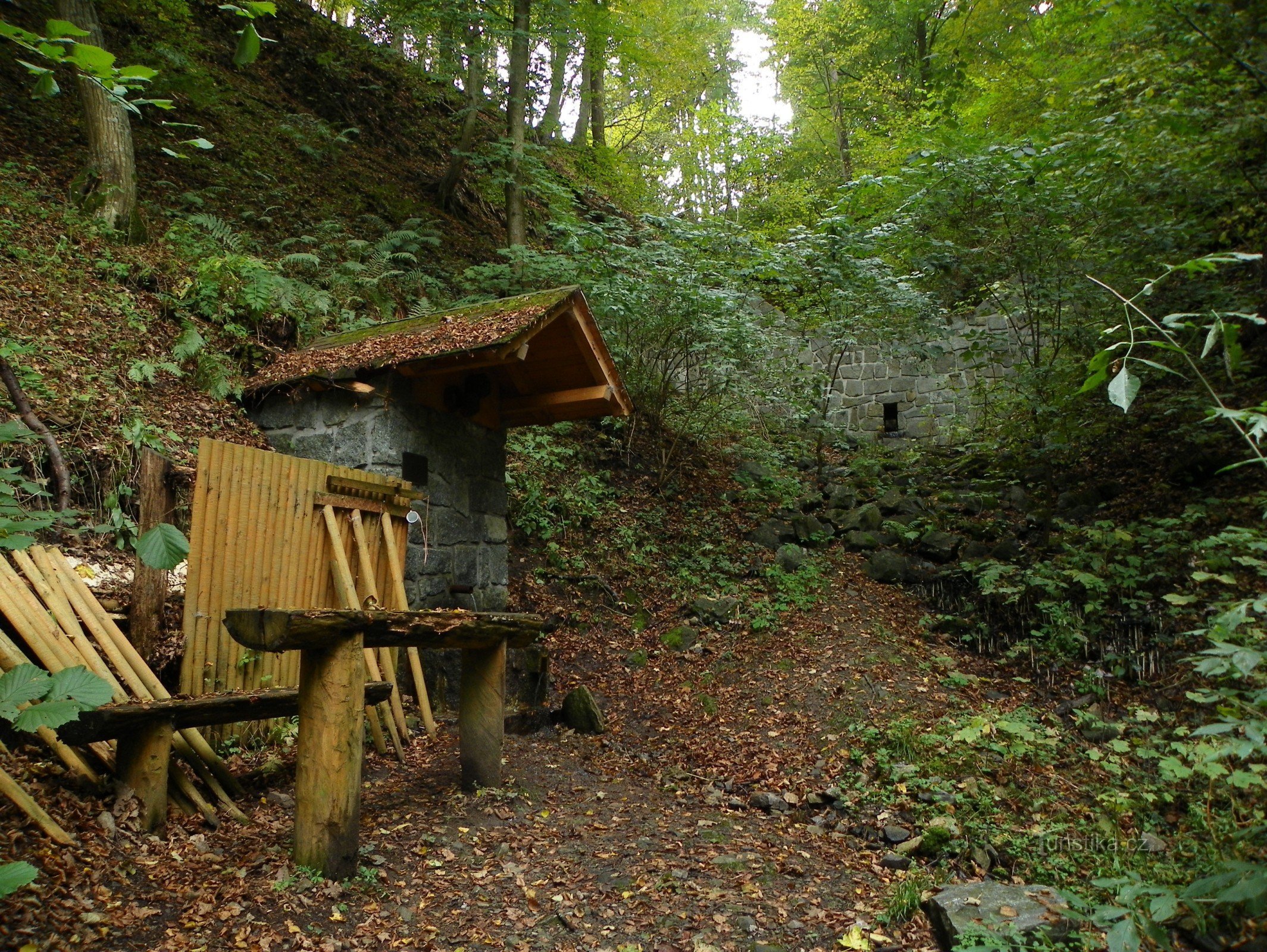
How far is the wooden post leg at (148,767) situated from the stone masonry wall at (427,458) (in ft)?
8.51

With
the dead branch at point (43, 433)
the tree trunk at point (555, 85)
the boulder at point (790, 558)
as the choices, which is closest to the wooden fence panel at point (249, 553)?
the dead branch at point (43, 433)

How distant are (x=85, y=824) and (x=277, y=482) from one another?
2.20m

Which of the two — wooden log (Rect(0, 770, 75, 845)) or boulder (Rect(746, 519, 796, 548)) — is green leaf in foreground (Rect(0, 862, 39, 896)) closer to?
wooden log (Rect(0, 770, 75, 845))

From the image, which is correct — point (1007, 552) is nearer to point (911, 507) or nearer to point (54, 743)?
point (911, 507)

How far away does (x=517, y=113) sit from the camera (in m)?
11.3

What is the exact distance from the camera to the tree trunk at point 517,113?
11.1 m

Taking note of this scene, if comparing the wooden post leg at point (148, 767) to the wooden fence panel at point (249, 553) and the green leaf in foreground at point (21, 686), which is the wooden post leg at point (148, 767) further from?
the green leaf in foreground at point (21, 686)

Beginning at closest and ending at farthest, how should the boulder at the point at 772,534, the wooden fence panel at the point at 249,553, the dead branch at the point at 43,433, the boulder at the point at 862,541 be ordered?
1. the wooden fence panel at the point at 249,553
2. the dead branch at the point at 43,433
3. the boulder at the point at 862,541
4. the boulder at the point at 772,534

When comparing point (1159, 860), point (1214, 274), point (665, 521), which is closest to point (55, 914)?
point (1159, 860)

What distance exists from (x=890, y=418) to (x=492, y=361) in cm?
1076

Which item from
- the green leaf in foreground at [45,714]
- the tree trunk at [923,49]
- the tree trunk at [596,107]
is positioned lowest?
the green leaf in foreground at [45,714]

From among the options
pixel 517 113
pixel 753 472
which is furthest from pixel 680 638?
pixel 517 113

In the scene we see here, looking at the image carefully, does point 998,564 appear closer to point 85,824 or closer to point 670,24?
point 85,824

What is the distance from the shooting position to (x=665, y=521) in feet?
33.1
